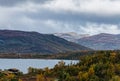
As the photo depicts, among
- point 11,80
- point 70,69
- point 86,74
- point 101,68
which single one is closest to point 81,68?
point 70,69

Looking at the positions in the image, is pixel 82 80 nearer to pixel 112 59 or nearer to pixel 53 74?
pixel 53 74

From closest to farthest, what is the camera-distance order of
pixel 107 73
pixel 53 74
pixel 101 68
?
pixel 107 73
pixel 101 68
pixel 53 74

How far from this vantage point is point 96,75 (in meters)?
78.2

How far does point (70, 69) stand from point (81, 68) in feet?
9.93

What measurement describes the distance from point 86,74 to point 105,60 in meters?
22.9

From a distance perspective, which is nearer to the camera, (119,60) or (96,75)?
(96,75)

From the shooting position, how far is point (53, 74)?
88.7 meters

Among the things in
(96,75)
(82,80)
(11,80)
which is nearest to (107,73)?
(96,75)

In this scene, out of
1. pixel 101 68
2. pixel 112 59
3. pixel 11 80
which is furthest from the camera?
pixel 112 59

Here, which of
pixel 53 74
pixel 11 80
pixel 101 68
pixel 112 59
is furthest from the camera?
pixel 112 59

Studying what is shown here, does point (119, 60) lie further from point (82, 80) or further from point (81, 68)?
point (82, 80)

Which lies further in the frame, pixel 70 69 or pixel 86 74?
pixel 70 69

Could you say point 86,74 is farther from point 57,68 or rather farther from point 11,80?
point 57,68

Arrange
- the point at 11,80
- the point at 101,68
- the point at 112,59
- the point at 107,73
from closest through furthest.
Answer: the point at 11,80
the point at 107,73
the point at 101,68
the point at 112,59
